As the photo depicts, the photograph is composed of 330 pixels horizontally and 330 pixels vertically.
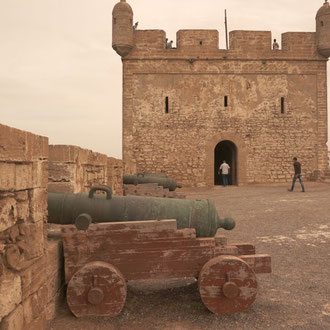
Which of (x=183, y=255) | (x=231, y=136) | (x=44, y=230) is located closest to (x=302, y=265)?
(x=183, y=255)

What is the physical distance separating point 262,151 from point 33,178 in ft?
44.3

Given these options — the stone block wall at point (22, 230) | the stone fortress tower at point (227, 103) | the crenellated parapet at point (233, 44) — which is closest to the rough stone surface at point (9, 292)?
the stone block wall at point (22, 230)

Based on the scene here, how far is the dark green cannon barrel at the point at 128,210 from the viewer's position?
306 cm

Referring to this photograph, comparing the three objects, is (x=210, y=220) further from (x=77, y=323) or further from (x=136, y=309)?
(x=77, y=323)

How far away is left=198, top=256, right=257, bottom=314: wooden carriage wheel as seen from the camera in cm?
279

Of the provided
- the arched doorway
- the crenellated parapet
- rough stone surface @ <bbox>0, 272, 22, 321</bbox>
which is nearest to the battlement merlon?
the crenellated parapet

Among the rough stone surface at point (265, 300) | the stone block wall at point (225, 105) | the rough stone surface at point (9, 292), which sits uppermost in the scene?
the stone block wall at point (225, 105)

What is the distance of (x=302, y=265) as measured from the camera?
4105mm

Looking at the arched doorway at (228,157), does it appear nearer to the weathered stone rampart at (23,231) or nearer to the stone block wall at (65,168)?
the stone block wall at (65,168)

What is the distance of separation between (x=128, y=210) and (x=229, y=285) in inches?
39.6

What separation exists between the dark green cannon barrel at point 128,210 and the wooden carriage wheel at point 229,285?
0.41m

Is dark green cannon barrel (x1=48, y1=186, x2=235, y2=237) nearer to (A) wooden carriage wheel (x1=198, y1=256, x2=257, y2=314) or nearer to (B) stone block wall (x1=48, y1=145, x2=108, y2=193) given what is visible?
(A) wooden carriage wheel (x1=198, y1=256, x2=257, y2=314)

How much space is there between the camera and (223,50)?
14.9 metres

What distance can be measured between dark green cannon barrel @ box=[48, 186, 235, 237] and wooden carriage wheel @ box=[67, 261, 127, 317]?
480 mm
